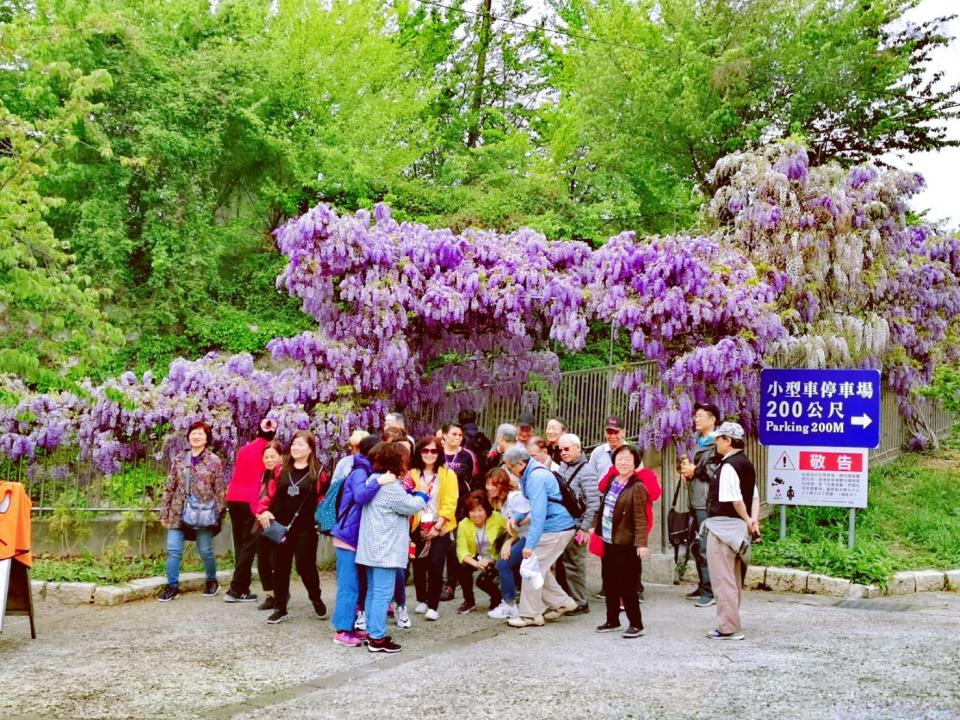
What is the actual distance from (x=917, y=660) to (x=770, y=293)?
6.71 m

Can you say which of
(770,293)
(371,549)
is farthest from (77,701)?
(770,293)

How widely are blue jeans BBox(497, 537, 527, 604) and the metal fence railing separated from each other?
3.03 m

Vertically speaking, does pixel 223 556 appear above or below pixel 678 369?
below

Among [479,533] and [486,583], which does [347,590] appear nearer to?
[479,533]

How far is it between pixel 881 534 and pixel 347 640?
25.9ft

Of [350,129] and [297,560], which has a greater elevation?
[350,129]

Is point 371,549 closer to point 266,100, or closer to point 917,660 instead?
point 917,660

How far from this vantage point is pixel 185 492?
9.70 metres

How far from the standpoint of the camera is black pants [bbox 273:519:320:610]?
8.36 metres

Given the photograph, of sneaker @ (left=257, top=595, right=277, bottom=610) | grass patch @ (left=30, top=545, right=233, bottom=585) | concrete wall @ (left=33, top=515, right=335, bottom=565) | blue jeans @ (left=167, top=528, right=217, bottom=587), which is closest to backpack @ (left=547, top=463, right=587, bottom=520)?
sneaker @ (left=257, top=595, right=277, bottom=610)

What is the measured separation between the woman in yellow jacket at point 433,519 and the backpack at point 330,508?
96 centimetres

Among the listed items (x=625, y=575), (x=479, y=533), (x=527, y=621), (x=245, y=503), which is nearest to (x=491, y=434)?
(x=245, y=503)

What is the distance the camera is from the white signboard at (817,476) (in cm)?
1134

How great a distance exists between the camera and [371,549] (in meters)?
7.31
